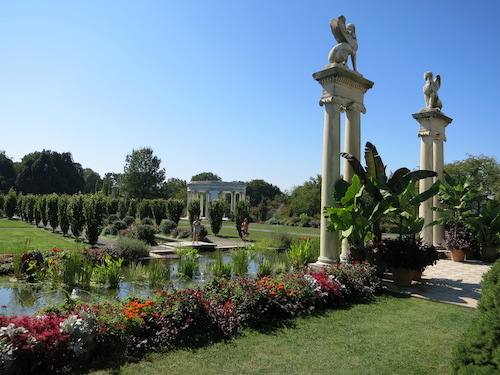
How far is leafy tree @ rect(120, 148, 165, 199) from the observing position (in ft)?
205

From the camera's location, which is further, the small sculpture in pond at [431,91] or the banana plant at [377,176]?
the small sculpture in pond at [431,91]

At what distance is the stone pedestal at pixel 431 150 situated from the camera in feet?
45.0

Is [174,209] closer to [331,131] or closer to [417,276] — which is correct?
[331,131]

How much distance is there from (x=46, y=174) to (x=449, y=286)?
2673 inches

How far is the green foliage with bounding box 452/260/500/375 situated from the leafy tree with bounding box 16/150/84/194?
66601mm

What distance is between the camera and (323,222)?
31.2ft

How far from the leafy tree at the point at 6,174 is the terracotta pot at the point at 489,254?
70463 millimetres

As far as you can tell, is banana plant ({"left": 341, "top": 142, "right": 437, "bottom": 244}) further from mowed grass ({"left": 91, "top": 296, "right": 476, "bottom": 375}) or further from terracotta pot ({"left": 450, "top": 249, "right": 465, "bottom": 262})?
terracotta pot ({"left": 450, "top": 249, "right": 465, "bottom": 262})

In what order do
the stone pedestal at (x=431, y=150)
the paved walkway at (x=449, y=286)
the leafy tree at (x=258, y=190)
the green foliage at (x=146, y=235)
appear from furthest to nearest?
the leafy tree at (x=258, y=190), the green foliage at (x=146, y=235), the stone pedestal at (x=431, y=150), the paved walkway at (x=449, y=286)

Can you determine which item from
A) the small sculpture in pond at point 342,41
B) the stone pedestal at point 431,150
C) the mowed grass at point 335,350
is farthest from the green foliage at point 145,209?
the mowed grass at point 335,350

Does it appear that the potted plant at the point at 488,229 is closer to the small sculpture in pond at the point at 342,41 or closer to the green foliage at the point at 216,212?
the small sculpture in pond at the point at 342,41

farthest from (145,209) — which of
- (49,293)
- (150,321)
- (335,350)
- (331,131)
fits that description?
(335,350)

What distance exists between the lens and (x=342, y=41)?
31.3ft

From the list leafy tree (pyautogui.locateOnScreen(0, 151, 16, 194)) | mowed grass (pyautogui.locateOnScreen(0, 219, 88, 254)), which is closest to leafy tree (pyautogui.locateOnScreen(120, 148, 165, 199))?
leafy tree (pyautogui.locateOnScreen(0, 151, 16, 194))
